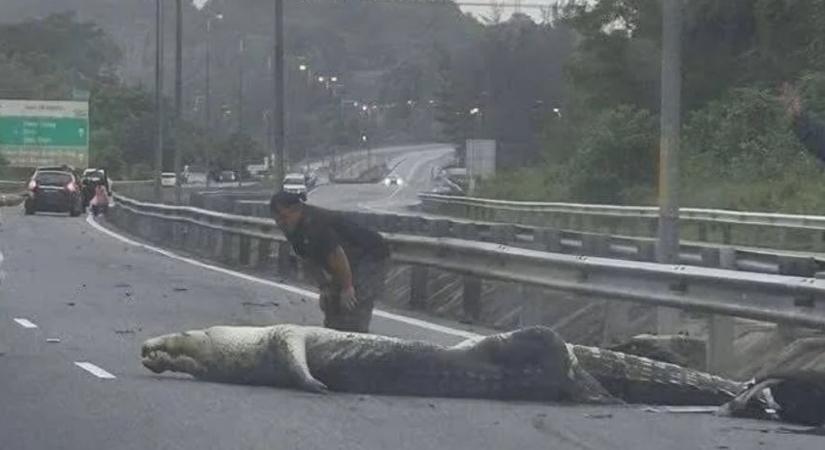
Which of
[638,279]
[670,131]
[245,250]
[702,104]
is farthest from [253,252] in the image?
Result: [702,104]

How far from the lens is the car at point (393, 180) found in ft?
361

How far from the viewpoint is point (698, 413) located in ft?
36.9

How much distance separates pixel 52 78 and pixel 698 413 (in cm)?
12132

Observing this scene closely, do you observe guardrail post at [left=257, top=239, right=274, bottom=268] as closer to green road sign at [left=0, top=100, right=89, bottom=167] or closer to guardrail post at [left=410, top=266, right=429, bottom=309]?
guardrail post at [left=410, top=266, right=429, bottom=309]

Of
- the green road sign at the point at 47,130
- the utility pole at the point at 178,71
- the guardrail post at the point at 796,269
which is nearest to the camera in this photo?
the guardrail post at the point at 796,269

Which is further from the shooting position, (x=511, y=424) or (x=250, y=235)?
(x=250, y=235)

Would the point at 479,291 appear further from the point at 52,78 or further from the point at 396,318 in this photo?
the point at 52,78

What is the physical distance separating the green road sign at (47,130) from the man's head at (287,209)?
70.6m

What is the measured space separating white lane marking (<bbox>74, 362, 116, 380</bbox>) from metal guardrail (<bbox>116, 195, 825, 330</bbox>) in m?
4.11

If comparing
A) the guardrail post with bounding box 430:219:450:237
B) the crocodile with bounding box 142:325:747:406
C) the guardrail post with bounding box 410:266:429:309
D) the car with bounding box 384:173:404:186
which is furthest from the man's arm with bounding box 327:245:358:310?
the car with bounding box 384:173:404:186

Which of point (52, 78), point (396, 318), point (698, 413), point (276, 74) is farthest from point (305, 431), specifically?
point (52, 78)

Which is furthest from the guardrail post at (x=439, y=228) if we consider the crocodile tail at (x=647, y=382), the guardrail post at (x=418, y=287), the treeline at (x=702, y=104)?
the treeline at (x=702, y=104)

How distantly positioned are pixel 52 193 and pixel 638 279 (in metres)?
41.7

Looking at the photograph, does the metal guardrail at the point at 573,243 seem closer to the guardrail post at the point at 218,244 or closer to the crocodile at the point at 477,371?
the guardrail post at the point at 218,244
